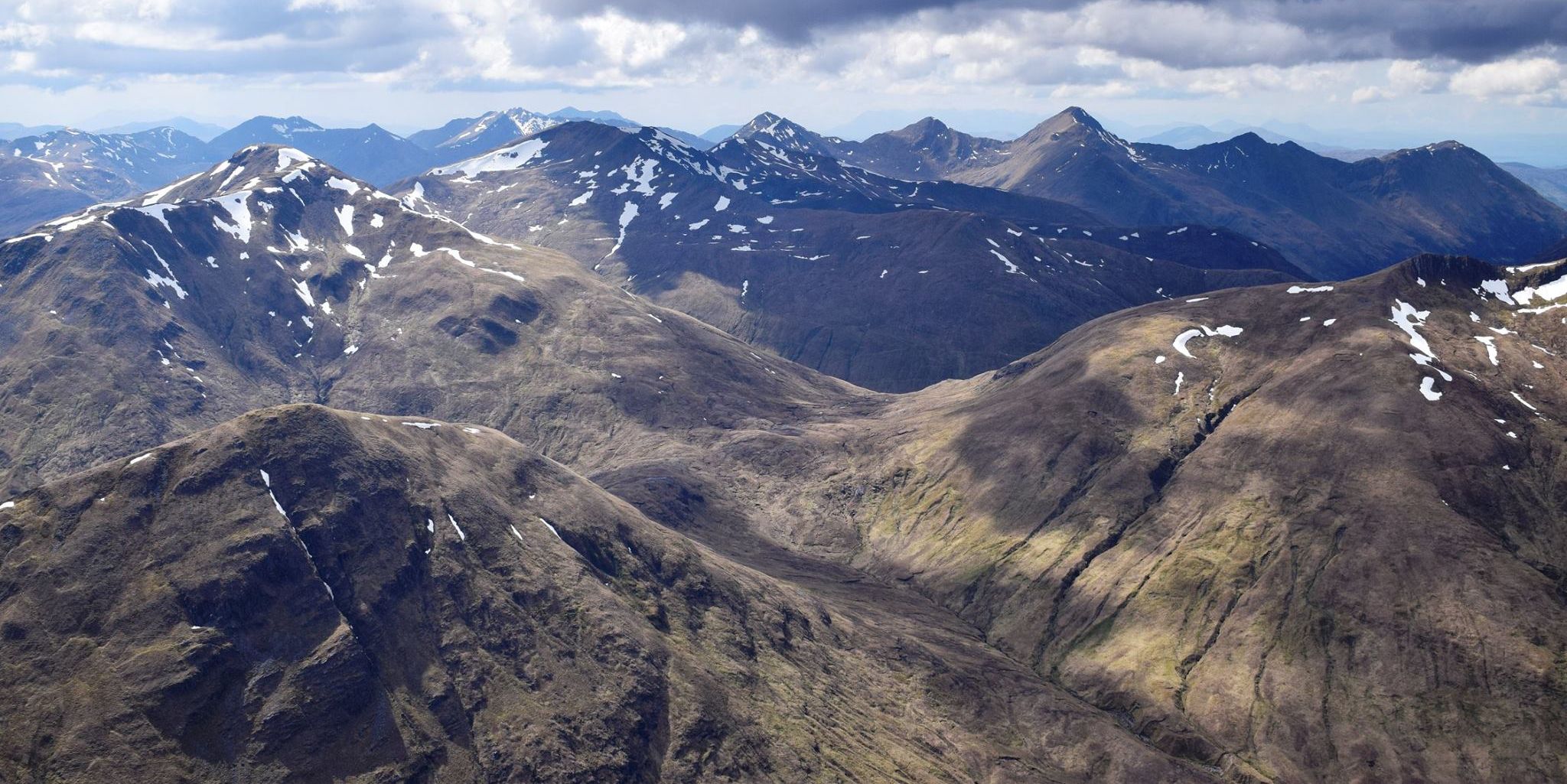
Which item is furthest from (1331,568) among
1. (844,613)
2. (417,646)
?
(417,646)

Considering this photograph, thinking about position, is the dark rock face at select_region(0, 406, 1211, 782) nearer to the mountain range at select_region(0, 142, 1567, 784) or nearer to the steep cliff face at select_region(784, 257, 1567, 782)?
the mountain range at select_region(0, 142, 1567, 784)

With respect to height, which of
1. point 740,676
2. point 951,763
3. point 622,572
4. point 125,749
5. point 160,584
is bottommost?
point 951,763

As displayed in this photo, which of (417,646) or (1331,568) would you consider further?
(1331,568)

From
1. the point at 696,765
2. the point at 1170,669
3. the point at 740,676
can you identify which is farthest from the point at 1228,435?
the point at 696,765

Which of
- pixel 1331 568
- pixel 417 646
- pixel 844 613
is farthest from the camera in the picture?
pixel 844 613

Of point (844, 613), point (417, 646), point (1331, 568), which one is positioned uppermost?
point (417, 646)

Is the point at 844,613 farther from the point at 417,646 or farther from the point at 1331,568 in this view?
the point at 1331,568

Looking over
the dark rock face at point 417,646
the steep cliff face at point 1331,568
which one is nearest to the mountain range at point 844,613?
the dark rock face at point 417,646

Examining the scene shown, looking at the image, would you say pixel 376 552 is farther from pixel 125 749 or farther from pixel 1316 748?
pixel 1316 748

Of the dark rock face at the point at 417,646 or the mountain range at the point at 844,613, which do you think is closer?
the dark rock face at the point at 417,646

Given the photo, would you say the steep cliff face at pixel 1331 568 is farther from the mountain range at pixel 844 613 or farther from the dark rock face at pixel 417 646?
the dark rock face at pixel 417 646

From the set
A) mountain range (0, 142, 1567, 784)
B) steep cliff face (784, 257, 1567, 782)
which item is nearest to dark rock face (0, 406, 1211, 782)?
mountain range (0, 142, 1567, 784)
